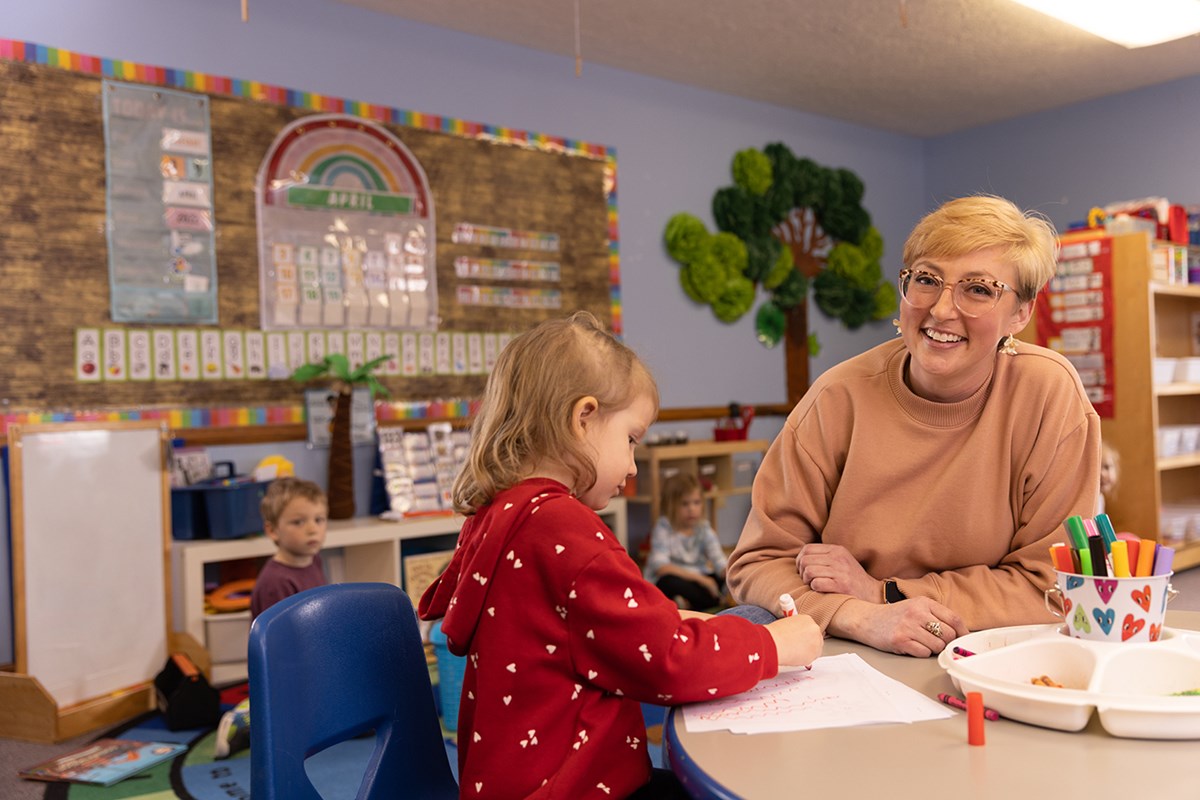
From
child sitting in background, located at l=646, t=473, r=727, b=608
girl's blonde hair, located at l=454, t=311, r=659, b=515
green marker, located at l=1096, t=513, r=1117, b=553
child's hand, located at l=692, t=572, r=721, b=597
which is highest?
girl's blonde hair, located at l=454, t=311, r=659, b=515

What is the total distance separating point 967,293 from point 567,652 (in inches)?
34.8

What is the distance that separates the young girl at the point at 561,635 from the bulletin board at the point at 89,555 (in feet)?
8.07

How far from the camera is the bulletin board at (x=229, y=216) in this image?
344cm

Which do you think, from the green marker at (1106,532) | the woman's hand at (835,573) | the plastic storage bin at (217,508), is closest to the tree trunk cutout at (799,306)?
the plastic storage bin at (217,508)

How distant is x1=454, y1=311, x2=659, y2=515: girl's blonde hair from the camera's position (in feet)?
4.04

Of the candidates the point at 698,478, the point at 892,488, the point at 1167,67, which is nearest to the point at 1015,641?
the point at 892,488

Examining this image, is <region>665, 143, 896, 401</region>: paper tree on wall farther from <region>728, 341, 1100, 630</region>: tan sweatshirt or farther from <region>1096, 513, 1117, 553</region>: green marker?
<region>1096, 513, 1117, 553</region>: green marker

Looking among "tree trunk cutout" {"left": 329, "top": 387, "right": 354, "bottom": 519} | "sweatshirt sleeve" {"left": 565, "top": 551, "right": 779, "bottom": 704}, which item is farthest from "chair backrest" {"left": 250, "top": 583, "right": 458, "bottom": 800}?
"tree trunk cutout" {"left": 329, "top": 387, "right": 354, "bottom": 519}

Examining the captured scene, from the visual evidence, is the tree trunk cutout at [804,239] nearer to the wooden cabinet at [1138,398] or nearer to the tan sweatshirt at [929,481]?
the wooden cabinet at [1138,398]

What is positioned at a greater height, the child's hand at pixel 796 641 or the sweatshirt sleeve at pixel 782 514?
the sweatshirt sleeve at pixel 782 514

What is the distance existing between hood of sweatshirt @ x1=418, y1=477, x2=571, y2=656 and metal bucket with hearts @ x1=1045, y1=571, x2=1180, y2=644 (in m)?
0.57

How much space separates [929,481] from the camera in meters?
1.61

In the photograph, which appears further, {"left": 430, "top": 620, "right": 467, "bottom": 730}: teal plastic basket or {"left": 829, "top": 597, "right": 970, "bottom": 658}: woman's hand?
{"left": 430, "top": 620, "right": 467, "bottom": 730}: teal plastic basket

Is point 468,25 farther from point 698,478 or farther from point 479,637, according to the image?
point 479,637
